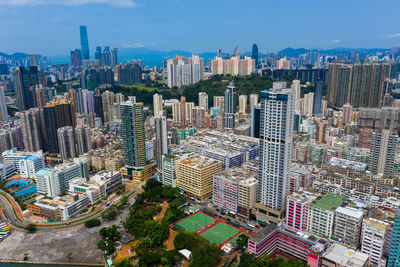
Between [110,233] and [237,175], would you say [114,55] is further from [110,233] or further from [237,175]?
[110,233]

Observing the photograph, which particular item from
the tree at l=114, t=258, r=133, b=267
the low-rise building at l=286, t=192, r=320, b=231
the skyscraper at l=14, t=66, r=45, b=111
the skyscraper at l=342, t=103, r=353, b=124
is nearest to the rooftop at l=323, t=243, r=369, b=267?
the low-rise building at l=286, t=192, r=320, b=231

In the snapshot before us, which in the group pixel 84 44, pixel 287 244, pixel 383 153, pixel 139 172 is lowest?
pixel 287 244

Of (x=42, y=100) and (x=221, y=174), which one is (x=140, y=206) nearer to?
(x=221, y=174)

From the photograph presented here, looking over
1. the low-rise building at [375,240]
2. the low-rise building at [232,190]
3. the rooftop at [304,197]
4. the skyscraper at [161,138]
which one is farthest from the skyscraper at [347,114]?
the low-rise building at [375,240]

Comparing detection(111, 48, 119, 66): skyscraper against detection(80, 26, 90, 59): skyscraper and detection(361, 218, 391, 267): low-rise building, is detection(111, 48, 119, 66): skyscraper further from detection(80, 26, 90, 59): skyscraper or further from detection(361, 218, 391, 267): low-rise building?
detection(361, 218, 391, 267): low-rise building

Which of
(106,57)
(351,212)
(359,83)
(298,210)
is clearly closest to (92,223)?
(298,210)

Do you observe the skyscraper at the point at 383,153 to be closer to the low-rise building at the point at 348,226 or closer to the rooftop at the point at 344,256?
the low-rise building at the point at 348,226
